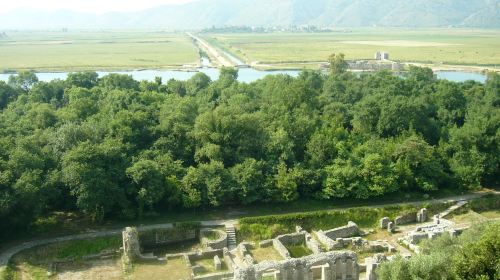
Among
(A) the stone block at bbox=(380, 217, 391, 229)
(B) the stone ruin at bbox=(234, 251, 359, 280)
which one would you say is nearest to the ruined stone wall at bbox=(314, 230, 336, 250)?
(B) the stone ruin at bbox=(234, 251, 359, 280)

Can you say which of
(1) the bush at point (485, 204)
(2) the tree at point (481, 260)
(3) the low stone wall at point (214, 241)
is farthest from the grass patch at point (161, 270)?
(1) the bush at point (485, 204)

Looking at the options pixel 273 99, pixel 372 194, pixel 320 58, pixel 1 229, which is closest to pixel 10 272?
pixel 1 229

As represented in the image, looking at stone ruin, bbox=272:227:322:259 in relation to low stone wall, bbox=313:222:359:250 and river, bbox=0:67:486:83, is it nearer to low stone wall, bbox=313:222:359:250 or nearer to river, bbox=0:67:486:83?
low stone wall, bbox=313:222:359:250

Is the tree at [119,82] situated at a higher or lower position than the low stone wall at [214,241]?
higher

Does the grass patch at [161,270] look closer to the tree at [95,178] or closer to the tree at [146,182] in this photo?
the tree at [146,182]

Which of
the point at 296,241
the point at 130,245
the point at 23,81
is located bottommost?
the point at 296,241

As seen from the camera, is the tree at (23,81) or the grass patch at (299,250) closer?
the grass patch at (299,250)

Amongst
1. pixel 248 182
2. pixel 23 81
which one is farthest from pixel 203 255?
pixel 23 81

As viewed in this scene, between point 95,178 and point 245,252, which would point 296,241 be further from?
point 95,178
